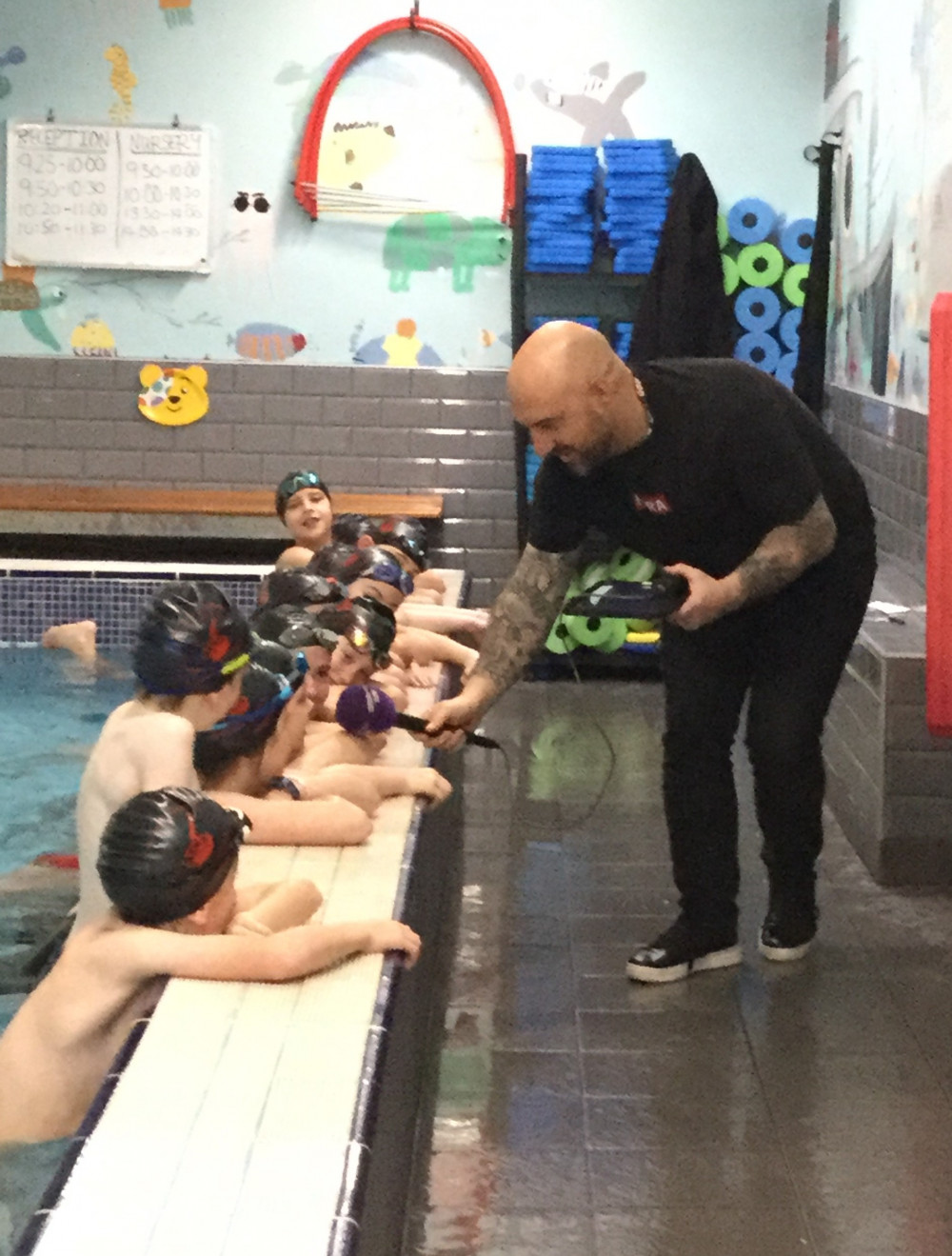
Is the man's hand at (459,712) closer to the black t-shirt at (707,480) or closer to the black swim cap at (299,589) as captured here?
the black t-shirt at (707,480)

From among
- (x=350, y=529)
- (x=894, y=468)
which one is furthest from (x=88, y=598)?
(x=894, y=468)

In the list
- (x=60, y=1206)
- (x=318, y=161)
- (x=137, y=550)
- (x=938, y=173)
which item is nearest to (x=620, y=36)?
(x=318, y=161)

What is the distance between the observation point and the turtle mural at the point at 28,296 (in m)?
7.50

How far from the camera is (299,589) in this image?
13.2ft

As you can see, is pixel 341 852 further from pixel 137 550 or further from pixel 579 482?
pixel 137 550

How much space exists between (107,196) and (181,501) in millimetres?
1585

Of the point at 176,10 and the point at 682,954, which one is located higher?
the point at 176,10

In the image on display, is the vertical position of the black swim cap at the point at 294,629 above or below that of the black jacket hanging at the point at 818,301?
below

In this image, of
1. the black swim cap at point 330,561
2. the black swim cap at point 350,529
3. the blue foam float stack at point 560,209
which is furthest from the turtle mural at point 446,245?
the black swim cap at point 330,561

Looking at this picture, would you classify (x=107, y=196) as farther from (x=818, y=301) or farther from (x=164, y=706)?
(x=164, y=706)

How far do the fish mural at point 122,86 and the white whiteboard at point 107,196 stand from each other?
0.07 metres

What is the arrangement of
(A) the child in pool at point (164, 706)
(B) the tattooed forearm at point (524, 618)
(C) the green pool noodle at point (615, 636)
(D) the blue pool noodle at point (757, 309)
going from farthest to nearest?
(D) the blue pool noodle at point (757, 309) < (C) the green pool noodle at point (615, 636) < (B) the tattooed forearm at point (524, 618) < (A) the child in pool at point (164, 706)

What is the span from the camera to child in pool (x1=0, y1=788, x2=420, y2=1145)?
2188 mm

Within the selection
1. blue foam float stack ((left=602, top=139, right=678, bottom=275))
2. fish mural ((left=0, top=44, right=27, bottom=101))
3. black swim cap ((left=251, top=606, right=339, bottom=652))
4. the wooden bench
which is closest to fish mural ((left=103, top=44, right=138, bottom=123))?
fish mural ((left=0, top=44, right=27, bottom=101))
